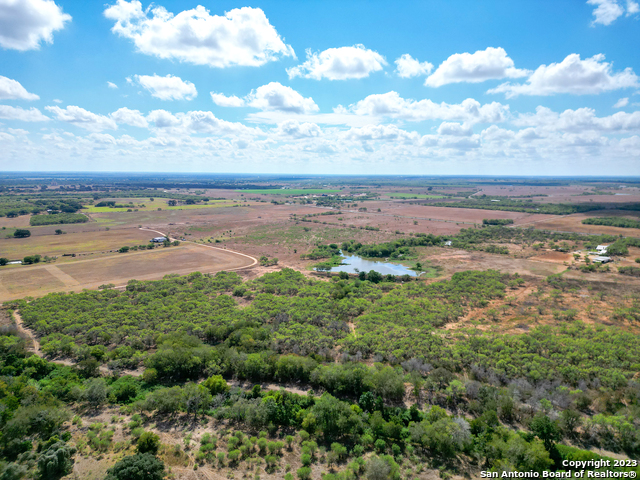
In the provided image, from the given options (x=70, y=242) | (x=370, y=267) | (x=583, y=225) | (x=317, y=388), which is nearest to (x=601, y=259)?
(x=370, y=267)

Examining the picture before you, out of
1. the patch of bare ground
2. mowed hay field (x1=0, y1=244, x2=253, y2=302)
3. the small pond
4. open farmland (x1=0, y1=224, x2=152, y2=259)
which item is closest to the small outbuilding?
the small pond

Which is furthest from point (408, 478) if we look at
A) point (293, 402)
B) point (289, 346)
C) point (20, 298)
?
point (20, 298)

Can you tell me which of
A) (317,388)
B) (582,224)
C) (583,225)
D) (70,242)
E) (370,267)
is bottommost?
(317,388)

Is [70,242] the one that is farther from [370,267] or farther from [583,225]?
[583,225]

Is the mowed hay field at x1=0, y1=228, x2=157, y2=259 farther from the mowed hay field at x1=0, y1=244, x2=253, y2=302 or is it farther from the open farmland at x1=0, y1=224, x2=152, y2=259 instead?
the mowed hay field at x1=0, y1=244, x2=253, y2=302

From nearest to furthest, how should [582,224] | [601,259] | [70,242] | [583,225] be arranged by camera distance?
[601,259] < [70,242] < [583,225] < [582,224]

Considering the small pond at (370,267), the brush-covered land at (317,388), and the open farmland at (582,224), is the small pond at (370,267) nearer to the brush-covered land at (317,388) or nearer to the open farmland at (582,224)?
the brush-covered land at (317,388)
